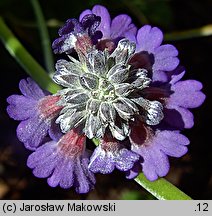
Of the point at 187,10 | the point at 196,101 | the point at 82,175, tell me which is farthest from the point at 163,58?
the point at 187,10

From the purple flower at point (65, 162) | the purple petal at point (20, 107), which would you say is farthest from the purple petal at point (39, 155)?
the purple petal at point (20, 107)

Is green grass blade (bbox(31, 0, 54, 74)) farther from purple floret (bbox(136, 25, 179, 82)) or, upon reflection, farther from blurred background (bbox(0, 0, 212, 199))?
purple floret (bbox(136, 25, 179, 82))

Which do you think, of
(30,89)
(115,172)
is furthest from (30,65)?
(115,172)

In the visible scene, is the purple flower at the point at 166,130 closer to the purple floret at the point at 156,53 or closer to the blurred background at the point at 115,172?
the purple floret at the point at 156,53

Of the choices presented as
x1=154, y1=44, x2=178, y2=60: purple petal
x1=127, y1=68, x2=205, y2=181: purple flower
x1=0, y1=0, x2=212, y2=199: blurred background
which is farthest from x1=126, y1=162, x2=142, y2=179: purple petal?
x1=0, y1=0, x2=212, y2=199: blurred background

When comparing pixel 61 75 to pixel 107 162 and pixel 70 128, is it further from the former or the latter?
pixel 107 162

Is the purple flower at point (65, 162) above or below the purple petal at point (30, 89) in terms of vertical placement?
below

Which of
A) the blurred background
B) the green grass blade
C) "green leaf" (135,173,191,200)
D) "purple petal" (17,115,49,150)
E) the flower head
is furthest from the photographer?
the blurred background

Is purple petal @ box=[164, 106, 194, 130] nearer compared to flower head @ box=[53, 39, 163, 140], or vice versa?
flower head @ box=[53, 39, 163, 140]

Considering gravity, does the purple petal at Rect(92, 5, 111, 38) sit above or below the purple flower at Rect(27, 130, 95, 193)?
above
